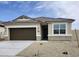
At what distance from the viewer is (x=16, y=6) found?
11867 mm

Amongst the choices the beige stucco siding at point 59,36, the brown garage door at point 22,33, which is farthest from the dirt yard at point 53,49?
the brown garage door at point 22,33

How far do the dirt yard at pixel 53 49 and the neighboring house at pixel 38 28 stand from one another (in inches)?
11.9

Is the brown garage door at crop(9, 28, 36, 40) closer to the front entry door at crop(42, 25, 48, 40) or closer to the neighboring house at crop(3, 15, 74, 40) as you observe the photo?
the neighboring house at crop(3, 15, 74, 40)

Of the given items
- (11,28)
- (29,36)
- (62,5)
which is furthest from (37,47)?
(62,5)

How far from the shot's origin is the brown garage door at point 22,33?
12.2 meters

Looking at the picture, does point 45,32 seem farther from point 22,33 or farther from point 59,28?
point 22,33

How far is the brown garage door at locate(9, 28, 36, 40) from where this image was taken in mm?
12180

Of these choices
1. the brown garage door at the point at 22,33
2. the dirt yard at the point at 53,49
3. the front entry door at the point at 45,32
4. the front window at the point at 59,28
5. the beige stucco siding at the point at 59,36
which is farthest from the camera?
the brown garage door at the point at 22,33

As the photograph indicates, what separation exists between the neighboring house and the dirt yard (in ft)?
0.99

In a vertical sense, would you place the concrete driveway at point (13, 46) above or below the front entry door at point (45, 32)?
below

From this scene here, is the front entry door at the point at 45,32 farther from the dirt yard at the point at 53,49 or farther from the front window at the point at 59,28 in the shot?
the front window at the point at 59,28

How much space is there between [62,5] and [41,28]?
1.56 metres

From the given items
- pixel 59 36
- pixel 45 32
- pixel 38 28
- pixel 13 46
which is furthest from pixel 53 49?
pixel 13 46

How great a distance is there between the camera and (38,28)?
12172 millimetres
